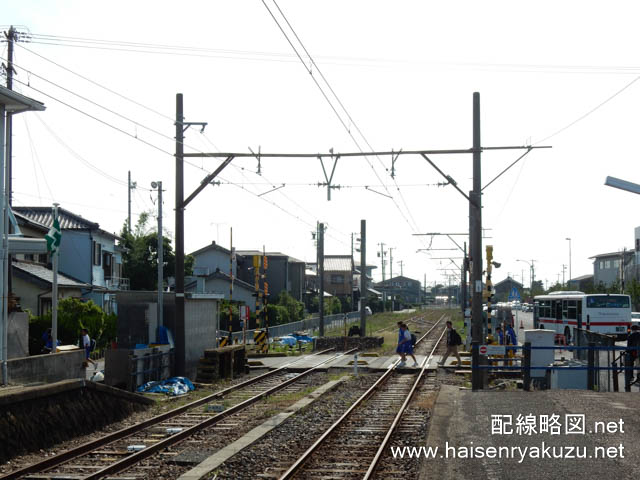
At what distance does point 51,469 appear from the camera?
10.4 m

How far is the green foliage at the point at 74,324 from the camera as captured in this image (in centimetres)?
2870

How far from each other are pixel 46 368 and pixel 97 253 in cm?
3024

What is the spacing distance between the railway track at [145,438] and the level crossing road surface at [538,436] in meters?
4.19

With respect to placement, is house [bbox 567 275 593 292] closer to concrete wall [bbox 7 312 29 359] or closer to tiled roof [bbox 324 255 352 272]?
tiled roof [bbox 324 255 352 272]

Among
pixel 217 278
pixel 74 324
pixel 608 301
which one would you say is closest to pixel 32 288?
pixel 74 324

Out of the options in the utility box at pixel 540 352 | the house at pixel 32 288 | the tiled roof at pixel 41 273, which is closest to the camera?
the utility box at pixel 540 352

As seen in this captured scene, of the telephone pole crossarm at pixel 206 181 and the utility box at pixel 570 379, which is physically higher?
the telephone pole crossarm at pixel 206 181

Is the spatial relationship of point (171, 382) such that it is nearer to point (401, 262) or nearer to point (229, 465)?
point (229, 465)

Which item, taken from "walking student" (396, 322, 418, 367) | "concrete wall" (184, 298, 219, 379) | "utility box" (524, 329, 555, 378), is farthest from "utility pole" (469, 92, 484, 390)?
"concrete wall" (184, 298, 219, 379)

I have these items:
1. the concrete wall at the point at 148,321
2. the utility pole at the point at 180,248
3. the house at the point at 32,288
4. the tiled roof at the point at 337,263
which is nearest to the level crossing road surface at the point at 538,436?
the utility pole at the point at 180,248

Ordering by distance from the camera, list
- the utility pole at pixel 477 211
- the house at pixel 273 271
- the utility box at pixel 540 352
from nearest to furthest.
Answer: the utility box at pixel 540 352 < the utility pole at pixel 477 211 < the house at pixel 273 271

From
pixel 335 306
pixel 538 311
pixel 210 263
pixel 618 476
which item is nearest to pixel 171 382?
pixel 618 476

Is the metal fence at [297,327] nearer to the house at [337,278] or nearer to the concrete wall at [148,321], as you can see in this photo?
the concrete wall at [148,321]

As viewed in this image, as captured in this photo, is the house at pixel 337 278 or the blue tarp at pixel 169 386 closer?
the blue tarp at pixel 169 386
